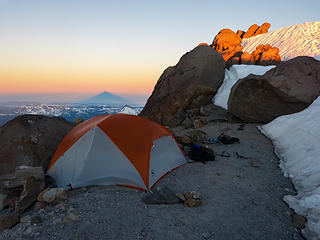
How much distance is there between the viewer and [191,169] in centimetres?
662

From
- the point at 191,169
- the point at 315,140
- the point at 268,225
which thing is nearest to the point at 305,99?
the point at 315,140

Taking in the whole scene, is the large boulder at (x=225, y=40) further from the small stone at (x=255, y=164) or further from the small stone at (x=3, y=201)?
the small stone at (x=3, y=201)

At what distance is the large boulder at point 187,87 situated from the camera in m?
16.9

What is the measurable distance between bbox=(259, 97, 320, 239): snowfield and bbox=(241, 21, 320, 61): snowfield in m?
51.6

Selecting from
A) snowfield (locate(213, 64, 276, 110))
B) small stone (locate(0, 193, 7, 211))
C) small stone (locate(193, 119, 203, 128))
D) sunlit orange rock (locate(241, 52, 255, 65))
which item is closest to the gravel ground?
small stone (locate(0, 193, 7, 211))

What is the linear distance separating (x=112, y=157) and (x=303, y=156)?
617 cm

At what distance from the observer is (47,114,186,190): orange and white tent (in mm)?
5379

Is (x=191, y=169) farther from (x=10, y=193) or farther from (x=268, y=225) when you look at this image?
(x=10, y=193)

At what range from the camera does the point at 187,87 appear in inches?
671

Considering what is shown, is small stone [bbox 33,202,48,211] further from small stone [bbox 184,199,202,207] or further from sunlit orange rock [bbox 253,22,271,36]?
sunlit orange rock [bbox 253,22,271,36]

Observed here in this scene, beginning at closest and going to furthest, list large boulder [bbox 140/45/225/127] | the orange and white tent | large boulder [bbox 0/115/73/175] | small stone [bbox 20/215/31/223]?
small stone [bbox 20/215/31/223]
the orange and white tent
large boulder [bbox 0/115/73/175]
large boulder [bbox 140/45/225/127]

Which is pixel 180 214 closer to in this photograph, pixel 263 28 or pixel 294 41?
pixel 294 41

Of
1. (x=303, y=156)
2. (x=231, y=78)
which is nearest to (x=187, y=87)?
(x=231, y=78)

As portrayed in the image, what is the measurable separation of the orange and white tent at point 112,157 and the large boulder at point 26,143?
0.76 m
